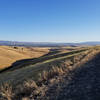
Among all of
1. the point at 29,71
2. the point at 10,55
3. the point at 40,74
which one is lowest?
the point at 10,55

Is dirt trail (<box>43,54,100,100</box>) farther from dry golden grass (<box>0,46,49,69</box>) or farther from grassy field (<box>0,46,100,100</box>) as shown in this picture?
dry golden grass (<box>0,46,49,69</box>)

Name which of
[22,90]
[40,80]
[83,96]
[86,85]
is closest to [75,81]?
[86,85]

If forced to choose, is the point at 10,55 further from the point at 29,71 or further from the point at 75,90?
the point at 75,90

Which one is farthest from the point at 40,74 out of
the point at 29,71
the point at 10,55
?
the point at 10,55

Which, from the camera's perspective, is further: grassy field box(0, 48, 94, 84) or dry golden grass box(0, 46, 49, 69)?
dry golden grass box(0, 46, 49, 69)

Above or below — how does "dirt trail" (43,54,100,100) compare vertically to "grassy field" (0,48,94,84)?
above

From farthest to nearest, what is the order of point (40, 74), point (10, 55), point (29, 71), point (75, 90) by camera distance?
point (10, 55)
point (29, 71)
point (40, 74)
point (75, 90)

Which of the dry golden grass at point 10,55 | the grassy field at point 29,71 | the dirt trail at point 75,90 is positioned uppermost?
the dirt trail at point 75,90

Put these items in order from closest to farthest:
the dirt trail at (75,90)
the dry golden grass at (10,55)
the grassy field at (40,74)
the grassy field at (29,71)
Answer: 1. the dirt trail at (75,90)
2. the grassy field at (40,74)
3. the grassy field at (29,71)
4. the dry golden grass at (10,55)

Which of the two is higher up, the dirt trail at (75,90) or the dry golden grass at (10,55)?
the dirt trail at (75,90)

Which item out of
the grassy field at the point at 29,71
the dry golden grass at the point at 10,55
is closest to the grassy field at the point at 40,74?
the grassy field at the point at 29,71

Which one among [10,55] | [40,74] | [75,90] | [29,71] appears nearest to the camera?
[75,90]

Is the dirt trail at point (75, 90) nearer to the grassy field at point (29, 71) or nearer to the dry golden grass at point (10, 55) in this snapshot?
the grassy field at point (29, 71)

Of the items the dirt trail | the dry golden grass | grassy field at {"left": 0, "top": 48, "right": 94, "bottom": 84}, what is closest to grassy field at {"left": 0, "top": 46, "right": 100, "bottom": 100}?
grassy field at {"left": 0, "top": 48, "right": 94, "bottom": 84}
